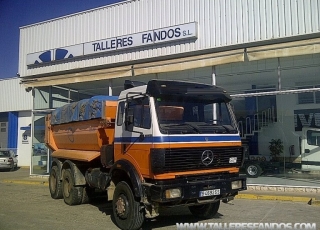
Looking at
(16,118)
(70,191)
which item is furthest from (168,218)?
(16,118)

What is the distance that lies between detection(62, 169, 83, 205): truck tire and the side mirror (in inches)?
139

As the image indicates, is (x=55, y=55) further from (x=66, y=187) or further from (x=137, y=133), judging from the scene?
(x=137, y=133)

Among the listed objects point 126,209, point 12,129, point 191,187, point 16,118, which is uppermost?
point 16,118

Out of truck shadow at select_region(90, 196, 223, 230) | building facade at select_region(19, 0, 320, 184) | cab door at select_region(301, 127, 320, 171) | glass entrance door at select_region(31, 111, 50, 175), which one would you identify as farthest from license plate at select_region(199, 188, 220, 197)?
glass entrance door at select_region(31, 111, 50, 175)

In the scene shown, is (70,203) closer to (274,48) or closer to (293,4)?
(274,48)

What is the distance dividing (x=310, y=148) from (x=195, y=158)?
719cm

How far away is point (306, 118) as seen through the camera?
38.1 feet

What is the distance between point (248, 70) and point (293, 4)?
100 inches

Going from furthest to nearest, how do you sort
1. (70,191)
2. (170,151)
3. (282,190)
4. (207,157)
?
(282,190) < (70,191) < (207,157) < (170,151)

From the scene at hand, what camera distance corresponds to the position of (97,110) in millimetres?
8297

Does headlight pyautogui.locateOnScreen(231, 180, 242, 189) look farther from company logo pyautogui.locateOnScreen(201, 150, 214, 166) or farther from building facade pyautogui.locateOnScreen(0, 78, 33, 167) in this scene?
building facade pyautogui.locateOnScreen(0, 78, 33, 167)

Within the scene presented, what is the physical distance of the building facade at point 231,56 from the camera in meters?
10.9

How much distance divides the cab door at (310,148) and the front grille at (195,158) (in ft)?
19.5

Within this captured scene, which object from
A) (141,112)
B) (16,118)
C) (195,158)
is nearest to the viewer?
(195,158)
